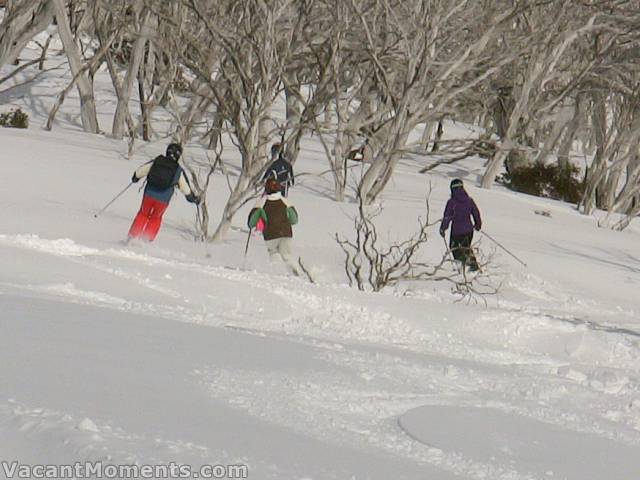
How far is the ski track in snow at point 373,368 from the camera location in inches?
180

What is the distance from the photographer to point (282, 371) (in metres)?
5.86

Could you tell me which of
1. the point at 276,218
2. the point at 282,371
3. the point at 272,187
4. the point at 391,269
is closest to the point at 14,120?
the point at 272,187

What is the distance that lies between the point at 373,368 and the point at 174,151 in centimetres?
749

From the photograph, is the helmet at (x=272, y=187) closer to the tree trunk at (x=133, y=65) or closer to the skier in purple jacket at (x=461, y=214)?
the skier in purple jacket at (x=461, y=214)

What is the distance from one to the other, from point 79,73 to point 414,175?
25.8 feet

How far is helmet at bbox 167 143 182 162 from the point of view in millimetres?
13398

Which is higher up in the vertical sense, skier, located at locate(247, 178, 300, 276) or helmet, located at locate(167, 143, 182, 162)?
helmet, located at locate(167, 143, 182, 162)

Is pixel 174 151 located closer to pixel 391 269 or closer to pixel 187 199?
pixel 187 199

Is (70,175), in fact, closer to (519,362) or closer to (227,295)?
(227,295)

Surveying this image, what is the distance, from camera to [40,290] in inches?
319

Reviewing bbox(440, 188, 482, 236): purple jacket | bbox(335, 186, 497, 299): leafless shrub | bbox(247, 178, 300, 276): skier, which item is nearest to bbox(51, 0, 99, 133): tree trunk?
bbox(335, 186, 497, 299): leafless shrub

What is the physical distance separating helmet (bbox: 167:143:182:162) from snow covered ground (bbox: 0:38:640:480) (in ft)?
3.59

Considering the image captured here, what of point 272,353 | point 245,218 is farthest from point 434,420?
point 245,218

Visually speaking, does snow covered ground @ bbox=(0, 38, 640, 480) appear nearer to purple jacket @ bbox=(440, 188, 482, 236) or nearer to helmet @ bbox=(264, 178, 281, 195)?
helmet @ bbox=(264, 178, 281, 195)
